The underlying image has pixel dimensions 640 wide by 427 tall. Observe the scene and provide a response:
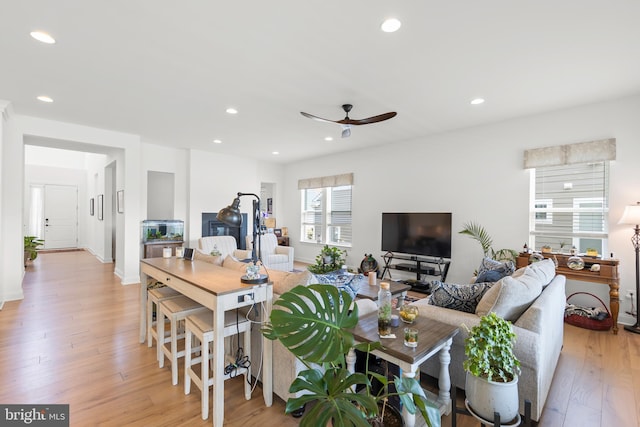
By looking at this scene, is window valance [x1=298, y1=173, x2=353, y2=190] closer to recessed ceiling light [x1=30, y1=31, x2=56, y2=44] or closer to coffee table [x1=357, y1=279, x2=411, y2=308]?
coffee table [x1=357, y1=279, x2=411, y2=308]

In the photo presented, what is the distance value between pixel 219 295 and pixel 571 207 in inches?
181

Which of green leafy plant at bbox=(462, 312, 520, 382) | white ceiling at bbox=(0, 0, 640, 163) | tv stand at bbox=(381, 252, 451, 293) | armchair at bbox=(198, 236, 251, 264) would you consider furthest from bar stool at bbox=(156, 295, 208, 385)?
tv stand at bbox=(381, 252, 451, 293)

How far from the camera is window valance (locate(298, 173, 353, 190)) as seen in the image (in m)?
6.54

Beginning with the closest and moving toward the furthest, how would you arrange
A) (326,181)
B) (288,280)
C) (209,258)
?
(288,280)
(209,258)
(326,181)

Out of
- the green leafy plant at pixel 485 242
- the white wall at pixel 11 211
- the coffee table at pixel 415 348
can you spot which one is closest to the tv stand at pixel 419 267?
the green leafy plant at pixel 485 242

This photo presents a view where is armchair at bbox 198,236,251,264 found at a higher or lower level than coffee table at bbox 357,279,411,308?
higher

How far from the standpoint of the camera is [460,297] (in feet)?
7.20

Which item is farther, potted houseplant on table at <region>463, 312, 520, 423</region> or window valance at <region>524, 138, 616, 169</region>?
window valance at <region>524, 138, 616, 169</region>

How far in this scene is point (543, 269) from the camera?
251cm

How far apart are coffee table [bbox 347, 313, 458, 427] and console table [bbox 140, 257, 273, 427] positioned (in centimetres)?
67

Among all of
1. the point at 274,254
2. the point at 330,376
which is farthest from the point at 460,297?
the point at 274,254

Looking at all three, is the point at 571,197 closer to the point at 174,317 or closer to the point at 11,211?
the point at 174,317

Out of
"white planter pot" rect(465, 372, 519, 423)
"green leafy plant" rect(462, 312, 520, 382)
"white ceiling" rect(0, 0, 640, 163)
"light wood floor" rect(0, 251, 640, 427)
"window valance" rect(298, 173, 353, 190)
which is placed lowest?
"light wood floor" rect(0, 251, 640, 427)

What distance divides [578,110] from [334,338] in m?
4.61
